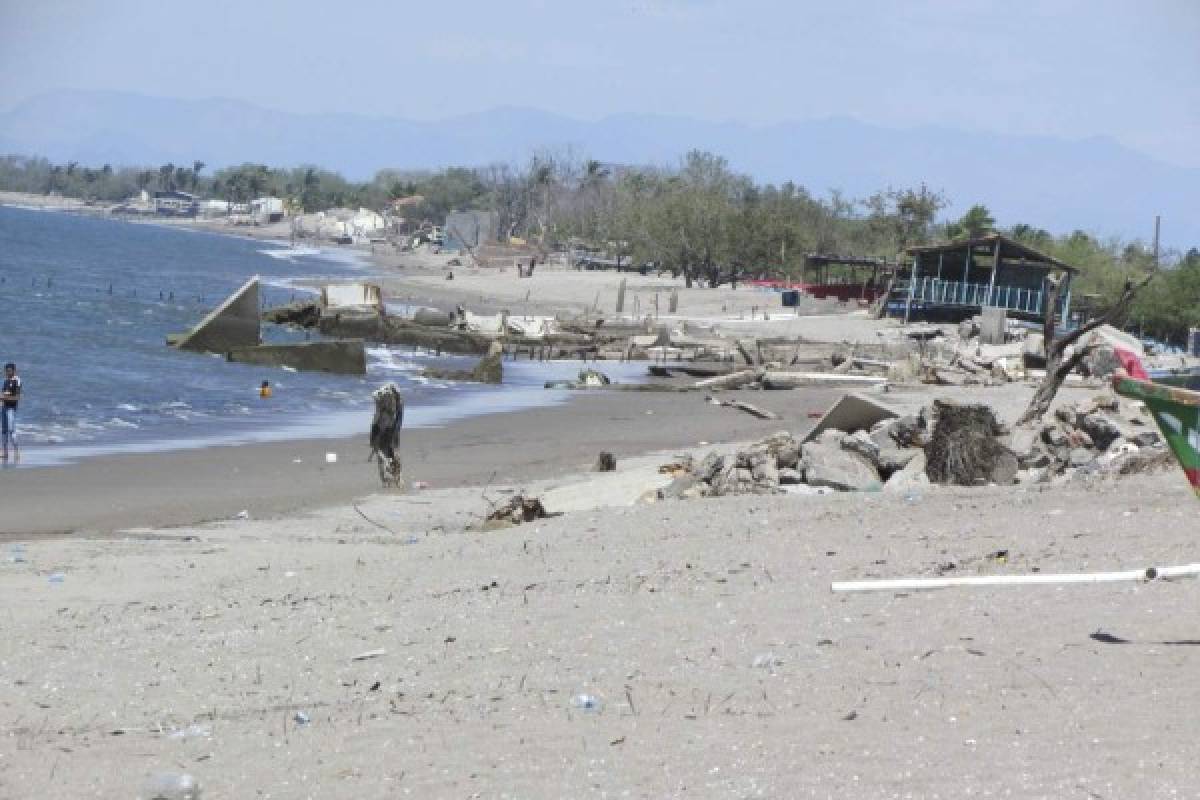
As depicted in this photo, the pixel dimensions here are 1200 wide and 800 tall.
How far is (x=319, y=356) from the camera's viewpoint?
132ft

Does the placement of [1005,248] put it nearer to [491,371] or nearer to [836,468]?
[491,371]

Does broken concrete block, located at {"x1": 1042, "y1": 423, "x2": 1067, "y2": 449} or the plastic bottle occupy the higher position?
broken concrete block, located at {"x1": 1042, "y1": 423, "x2": 1067, "y2": 449}

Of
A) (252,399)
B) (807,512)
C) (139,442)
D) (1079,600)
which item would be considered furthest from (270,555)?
(252,399)

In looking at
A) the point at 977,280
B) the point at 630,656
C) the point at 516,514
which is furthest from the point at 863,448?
the point at 977,280

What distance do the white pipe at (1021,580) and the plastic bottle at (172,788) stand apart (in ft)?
13.1

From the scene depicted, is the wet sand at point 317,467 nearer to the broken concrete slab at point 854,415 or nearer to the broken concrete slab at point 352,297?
the broken concrete slab at point 854,415

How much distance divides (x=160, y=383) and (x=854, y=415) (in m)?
21.0

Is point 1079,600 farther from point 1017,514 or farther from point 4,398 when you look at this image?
point 4,398

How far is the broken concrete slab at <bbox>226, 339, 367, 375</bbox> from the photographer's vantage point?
Result: 39844 millimetres

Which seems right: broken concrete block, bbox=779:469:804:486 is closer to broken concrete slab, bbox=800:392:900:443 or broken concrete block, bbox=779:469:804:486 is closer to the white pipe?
broken concrete slab, bbox=800:392:900:443

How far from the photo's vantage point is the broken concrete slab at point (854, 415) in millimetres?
18997

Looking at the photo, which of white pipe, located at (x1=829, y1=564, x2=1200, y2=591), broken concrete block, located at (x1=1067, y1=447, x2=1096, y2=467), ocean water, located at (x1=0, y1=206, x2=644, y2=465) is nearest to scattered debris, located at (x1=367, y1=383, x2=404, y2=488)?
ocean water, located at (x1=0, y1=206, x2=644, y2=465)

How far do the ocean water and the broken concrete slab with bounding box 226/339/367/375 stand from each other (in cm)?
49

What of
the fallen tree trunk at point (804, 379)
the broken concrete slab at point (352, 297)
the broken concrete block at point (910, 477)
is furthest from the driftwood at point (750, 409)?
the broken concrete slab at point (352, 297)
